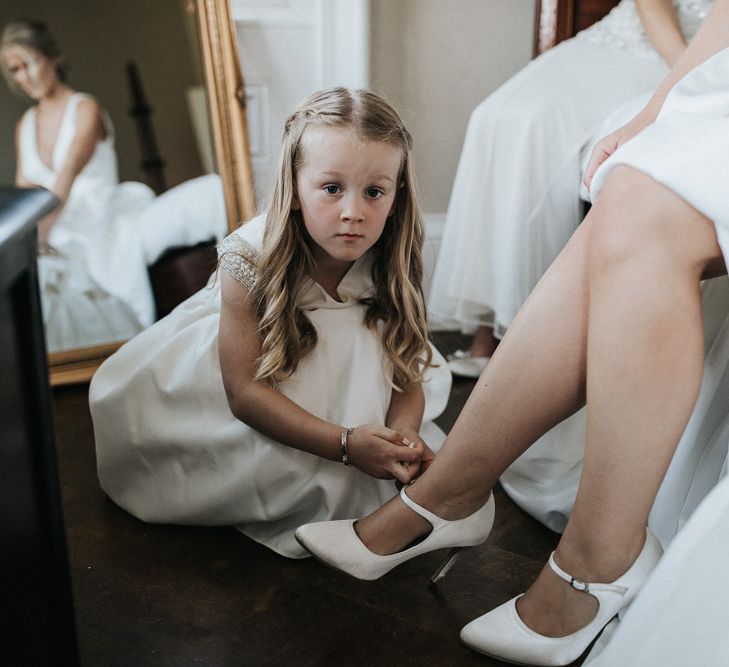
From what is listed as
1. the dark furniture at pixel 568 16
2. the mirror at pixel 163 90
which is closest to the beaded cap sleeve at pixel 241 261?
the mirror at pixel 163 90

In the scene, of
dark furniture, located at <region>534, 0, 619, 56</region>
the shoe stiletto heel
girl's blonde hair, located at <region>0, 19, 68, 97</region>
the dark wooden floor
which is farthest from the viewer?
dark furniture, located at <region>534, 0, 619, 56</region>

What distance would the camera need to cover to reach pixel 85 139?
2.08 m

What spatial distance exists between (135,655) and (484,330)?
1.33m

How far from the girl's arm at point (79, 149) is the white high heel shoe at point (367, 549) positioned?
125cm

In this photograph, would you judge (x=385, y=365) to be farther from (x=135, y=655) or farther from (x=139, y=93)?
(x=139, y=93)

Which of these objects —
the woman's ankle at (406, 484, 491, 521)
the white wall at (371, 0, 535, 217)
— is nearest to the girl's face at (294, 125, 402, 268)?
the woman's ankle at (406, 484, 491, 521)

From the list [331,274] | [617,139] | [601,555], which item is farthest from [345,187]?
[601,555]

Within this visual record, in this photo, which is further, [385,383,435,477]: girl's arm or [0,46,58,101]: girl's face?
[0,46,58,101]: girl's face

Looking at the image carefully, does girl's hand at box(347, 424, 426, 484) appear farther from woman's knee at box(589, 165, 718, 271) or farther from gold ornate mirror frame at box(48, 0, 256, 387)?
gold ornate mirror frame at box(48, 0, 256, 387)

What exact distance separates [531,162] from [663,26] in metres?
0.41

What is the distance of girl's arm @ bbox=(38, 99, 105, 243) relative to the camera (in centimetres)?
206

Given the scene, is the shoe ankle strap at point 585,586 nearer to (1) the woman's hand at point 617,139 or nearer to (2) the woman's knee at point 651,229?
(2) the woman's knee at point 651,229

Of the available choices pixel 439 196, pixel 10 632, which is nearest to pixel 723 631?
pixel 10 632

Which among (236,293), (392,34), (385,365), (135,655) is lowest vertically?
(135,655)
